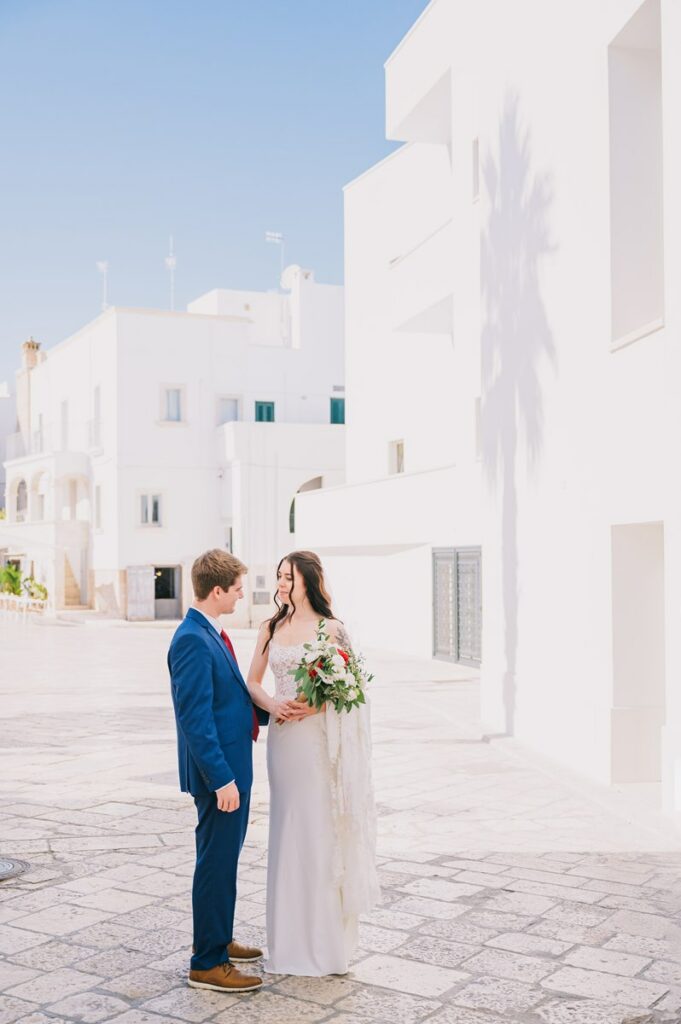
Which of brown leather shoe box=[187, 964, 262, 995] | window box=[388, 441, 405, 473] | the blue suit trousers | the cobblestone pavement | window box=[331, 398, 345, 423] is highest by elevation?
window box=[331, 398, 345, 423]

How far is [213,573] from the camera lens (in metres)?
5.21

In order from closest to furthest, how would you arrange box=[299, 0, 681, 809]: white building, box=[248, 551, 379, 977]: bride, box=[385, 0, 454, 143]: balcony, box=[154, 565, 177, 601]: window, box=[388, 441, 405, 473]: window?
1. box=[248, 551, 379, 977]: bride
2. box=[299, 0, 681, 809]: white building
3. box=[385, 0, 454, 143]: balcony
4. box=[388, 441, 405, 473]: window
5. box=[154, 565, 177, 601]: window

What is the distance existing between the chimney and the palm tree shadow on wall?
4021 centimetres

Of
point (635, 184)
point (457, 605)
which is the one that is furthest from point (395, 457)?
point (635, 184)

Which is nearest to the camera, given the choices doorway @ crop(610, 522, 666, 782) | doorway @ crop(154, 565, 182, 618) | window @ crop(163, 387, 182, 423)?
doorway @ crop(610, 522, 666, 782)

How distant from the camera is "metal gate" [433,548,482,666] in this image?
66.8ft

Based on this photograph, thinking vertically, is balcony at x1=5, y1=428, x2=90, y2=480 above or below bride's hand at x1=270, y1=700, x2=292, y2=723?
above

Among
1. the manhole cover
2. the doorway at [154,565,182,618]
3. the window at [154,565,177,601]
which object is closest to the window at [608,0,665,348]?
the manhole cover

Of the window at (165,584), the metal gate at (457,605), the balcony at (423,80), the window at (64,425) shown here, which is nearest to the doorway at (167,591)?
the window at (165,584)

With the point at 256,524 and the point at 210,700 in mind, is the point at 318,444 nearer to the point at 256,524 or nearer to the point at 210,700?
the point at 256,524

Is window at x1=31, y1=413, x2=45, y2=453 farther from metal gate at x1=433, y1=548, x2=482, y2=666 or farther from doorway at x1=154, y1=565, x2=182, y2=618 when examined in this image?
metal gate at x1=433, y1=548, x2=482, y2=666

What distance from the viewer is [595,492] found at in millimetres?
10625

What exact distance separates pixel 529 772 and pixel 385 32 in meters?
18.4

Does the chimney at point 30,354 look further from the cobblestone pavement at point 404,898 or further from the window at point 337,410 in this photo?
the cobblestone pavement at point 404,898
